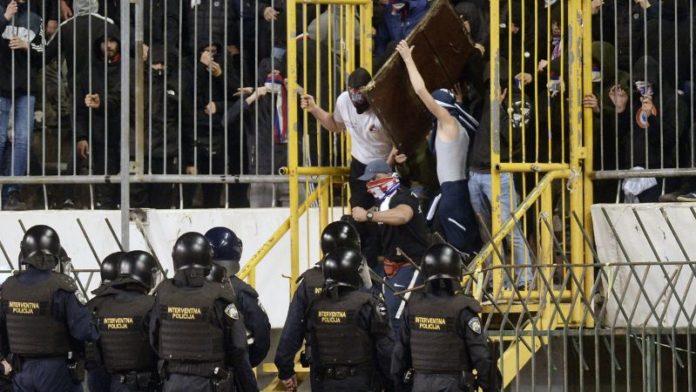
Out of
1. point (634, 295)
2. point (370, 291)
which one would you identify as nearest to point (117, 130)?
point (370, 291)

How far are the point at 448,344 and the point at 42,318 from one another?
2.98m

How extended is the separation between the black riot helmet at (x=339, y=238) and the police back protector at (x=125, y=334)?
1269 mm

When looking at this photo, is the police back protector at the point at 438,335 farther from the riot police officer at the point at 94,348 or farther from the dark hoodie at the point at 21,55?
the dark hoodie at the point at 21,55

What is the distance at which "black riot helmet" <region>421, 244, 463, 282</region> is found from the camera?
11.0 metres

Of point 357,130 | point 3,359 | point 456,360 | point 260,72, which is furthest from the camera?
point 260,72

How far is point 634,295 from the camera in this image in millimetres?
12523

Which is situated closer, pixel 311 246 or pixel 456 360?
pixel 456 360

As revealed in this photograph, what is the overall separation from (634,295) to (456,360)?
2.11 meters

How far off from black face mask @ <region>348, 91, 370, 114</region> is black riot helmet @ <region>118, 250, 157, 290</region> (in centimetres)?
214

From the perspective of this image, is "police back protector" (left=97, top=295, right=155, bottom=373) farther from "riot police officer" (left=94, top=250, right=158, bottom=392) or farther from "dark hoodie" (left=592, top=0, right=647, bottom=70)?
"dark hoodie" (left=592, top=0, right=647, bottom=70)

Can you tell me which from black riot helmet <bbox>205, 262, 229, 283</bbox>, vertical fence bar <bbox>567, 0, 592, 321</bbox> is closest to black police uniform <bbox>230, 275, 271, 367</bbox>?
black riot helmet <bbox>205, 262, 229, 283</bbox>

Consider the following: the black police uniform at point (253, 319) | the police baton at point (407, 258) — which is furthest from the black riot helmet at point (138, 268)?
the police baton at point (407, 258)

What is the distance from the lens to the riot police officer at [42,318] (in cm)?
1198

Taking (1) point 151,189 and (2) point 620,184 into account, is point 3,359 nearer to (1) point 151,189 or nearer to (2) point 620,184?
(1) point 151,189
